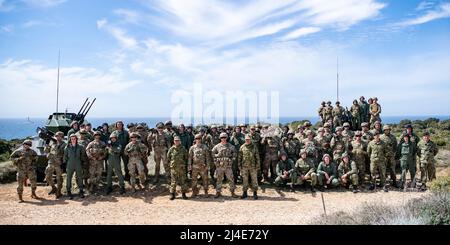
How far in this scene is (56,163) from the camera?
12531mm

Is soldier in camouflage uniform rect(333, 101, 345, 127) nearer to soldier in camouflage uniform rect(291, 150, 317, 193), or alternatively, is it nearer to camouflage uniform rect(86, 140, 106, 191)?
soldier in camouflage uniform rect(291, 150, 317, 193)

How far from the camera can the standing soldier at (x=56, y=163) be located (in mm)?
12375

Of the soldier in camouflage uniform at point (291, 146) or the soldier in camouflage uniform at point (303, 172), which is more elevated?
the soldier in camouflage uniform at point (291, 146)

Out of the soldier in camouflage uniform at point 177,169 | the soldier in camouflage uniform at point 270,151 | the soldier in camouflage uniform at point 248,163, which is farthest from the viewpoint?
the soldier in camouflage uniform at point 270,151

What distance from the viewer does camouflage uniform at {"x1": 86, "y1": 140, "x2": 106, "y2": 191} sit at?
40.8 ft

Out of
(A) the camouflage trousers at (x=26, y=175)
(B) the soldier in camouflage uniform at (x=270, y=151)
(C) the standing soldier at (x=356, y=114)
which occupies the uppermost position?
(C) the standing soldier at (x=356, y=114)

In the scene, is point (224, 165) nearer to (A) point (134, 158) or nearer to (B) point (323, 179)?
(A) point (134, 158)

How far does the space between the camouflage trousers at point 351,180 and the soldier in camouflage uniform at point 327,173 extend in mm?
204

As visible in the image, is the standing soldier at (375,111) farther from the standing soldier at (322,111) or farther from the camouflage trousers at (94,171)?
the camouflage trousers at (94,171)

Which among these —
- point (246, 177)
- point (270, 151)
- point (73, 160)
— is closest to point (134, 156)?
point (73, 160)

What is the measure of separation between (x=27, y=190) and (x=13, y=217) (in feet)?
10.7

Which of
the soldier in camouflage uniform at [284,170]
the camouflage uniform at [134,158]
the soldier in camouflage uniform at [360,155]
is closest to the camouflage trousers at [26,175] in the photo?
the camouflage uniform at [134,158]
